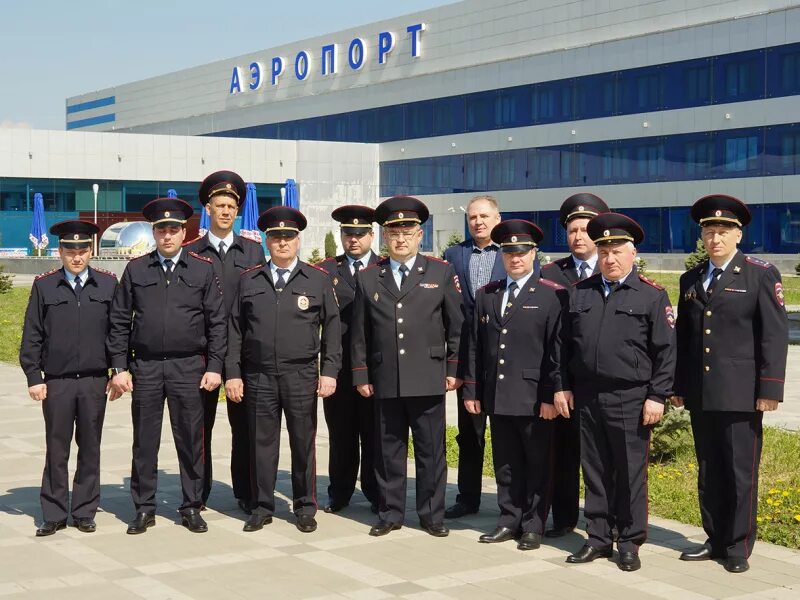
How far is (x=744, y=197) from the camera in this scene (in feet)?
153

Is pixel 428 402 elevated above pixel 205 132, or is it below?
below

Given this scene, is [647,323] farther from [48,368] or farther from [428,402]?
[48,368]

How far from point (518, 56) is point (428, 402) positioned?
5133 cm

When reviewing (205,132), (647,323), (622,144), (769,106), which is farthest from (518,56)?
(647,323)

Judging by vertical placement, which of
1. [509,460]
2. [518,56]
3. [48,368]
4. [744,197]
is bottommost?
[509,460]

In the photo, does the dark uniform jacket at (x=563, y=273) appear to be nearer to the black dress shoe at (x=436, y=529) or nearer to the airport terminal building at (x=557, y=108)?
the black dress shoe at (x=436, y=529)

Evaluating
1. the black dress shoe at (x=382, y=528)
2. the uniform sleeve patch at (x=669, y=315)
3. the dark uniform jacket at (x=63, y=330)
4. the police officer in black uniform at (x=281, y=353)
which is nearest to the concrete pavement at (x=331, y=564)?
the black dress shoe at (x=382, y=528)

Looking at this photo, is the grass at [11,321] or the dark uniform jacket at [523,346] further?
the grass at [11,321]

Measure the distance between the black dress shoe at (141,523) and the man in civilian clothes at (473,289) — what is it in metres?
1.96

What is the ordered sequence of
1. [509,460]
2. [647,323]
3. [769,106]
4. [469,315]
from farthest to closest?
[769,106] → [469,315] → [509,460] → [647,323]

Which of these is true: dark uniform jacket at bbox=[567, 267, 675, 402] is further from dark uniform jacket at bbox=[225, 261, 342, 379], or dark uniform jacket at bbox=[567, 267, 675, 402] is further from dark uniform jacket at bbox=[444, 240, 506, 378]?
dark uniform jacket at bbox=[225, 261, 342, 379]

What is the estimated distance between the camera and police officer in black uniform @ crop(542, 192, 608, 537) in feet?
24.8

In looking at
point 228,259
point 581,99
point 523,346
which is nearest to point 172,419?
point 228,259

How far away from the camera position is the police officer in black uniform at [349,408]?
27.3ft
